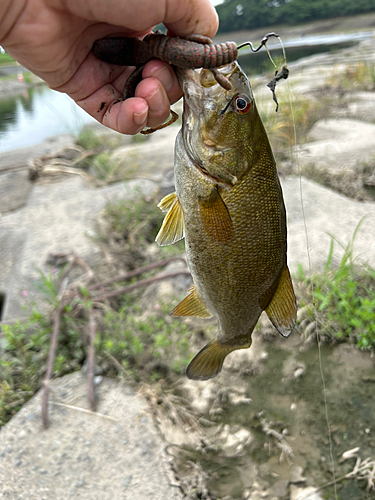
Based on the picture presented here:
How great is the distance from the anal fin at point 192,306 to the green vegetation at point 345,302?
137 centimetres

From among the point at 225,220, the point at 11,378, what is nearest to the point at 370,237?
the point at 225,220

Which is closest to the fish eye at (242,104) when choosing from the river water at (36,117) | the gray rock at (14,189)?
the gray rock at (14,189)

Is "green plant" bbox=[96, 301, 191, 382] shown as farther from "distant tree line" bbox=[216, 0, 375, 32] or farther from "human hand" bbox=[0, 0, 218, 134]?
"distant tree line" bbox=[216, 0, 375, 32]

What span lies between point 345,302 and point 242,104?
2.14 m

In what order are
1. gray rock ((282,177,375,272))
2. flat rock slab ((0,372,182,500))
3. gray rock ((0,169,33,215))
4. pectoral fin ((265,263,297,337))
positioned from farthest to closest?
gray rock ((0,169,33,215)), gray rock ((282,177,375,272)), flat rock slab ((0,372,182,500)), pectoral fin ((265,263,297,337))

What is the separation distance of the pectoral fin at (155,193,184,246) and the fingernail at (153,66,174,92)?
54cm

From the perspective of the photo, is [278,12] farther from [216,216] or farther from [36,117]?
[216,216]

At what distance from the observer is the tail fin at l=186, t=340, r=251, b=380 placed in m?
1.92

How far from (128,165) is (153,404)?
4798 millimetres

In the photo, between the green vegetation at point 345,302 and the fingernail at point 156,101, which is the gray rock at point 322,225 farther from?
the fingernail at point 156,101

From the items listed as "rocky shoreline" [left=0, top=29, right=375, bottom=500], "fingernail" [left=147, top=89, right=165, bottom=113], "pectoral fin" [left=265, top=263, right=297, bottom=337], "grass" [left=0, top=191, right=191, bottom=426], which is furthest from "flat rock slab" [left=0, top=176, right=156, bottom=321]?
"pectoral fin" [left=265, top=263, right=297, bottom=337]

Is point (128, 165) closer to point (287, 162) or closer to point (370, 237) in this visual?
point (287, 162)

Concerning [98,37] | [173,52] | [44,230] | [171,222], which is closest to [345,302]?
[171,222]

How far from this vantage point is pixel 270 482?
104 inches
